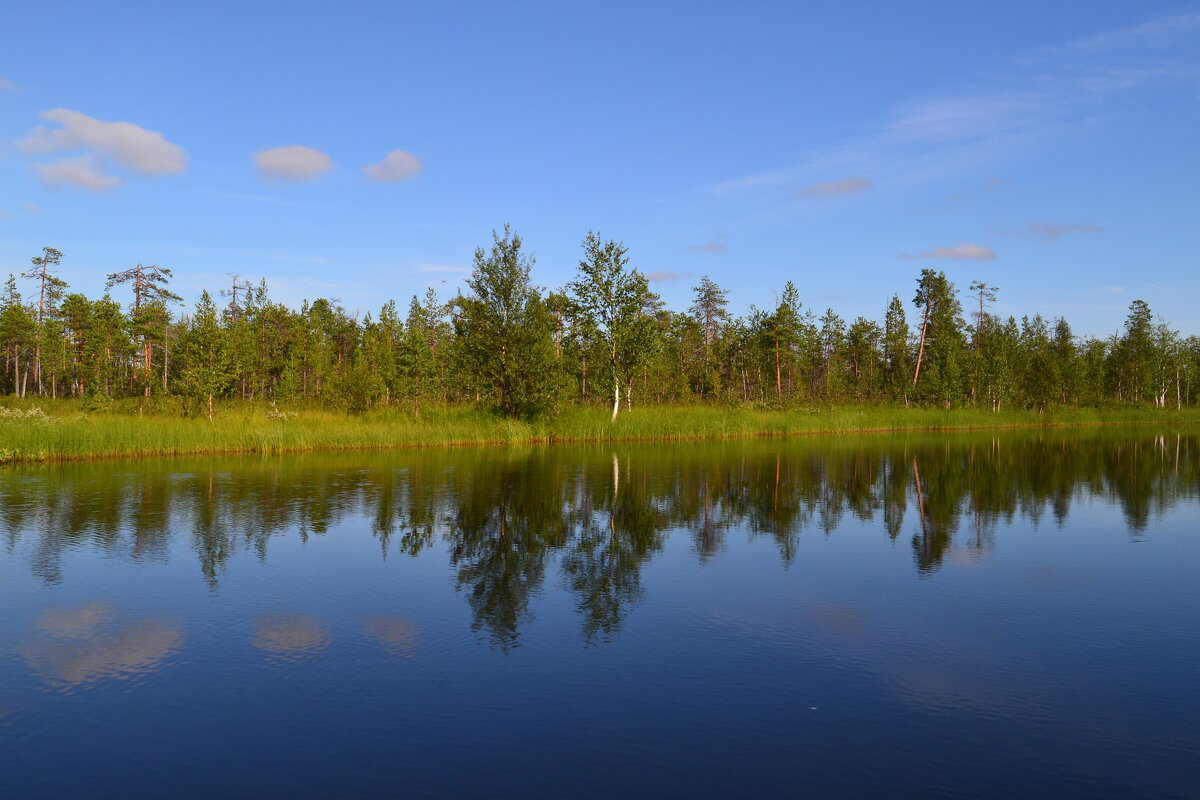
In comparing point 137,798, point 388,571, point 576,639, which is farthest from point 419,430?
point 137,798

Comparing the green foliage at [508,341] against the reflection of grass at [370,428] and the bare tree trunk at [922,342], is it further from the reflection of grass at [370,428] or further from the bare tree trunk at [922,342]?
the bare tree trunk at [922,342]

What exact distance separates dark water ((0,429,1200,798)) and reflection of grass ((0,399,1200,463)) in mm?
11446

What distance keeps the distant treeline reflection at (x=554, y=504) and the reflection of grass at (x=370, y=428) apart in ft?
9.41

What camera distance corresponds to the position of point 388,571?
12445 mm

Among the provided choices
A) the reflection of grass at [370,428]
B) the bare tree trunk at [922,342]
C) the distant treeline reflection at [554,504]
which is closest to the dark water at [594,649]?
the distant treeline reflection at [554,504]

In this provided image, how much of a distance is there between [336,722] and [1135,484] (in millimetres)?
26265

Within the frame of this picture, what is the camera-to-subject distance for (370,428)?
114 feet

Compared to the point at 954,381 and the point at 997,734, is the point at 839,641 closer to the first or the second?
the point at 997,734

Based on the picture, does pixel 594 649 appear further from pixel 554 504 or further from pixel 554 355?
pixel 554 355

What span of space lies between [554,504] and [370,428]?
18.3 metres

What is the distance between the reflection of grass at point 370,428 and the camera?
2855cm

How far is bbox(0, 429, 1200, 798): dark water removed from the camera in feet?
19.6

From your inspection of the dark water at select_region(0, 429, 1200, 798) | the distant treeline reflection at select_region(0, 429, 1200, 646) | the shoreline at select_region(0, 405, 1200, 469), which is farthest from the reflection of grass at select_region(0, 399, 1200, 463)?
the dark water at select_region(0, 429, 1200, 798)

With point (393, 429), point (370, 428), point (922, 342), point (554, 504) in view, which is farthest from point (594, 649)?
point (922, 342)
